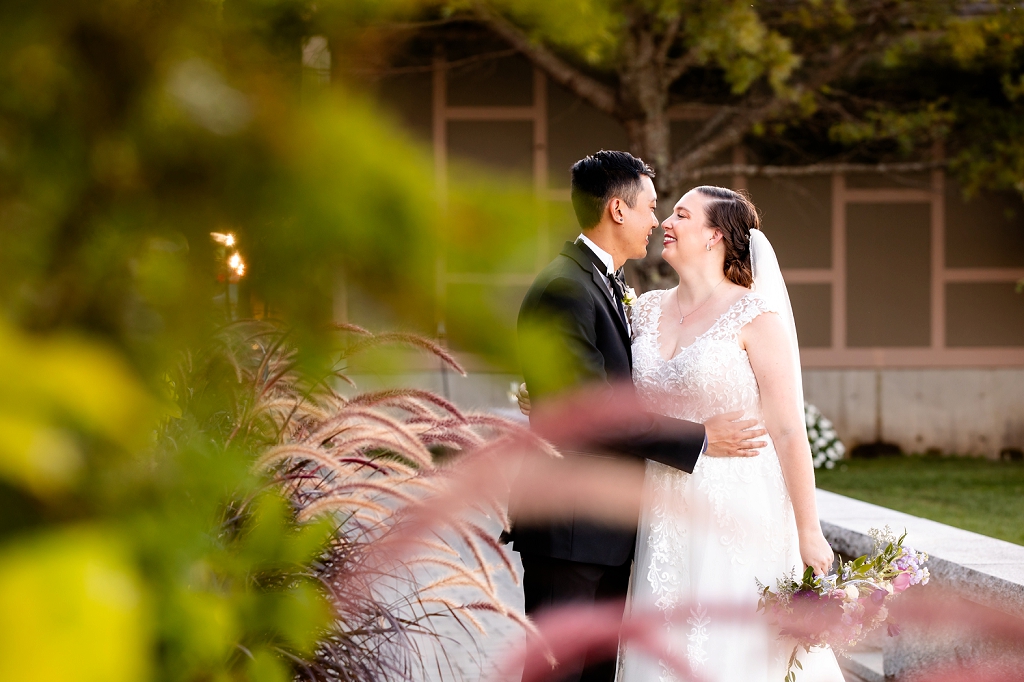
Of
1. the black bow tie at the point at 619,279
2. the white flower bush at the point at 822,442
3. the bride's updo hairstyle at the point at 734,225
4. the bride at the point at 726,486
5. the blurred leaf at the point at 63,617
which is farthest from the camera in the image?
the white flower bush at the point at 822,442

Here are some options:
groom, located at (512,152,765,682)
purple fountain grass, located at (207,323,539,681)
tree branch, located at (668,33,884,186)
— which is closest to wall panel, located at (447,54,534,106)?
tree branch, located at (668,33,884,186)

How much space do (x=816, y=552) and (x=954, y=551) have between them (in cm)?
130

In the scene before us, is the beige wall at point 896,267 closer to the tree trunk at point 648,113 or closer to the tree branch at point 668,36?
the tree trunk at point 648,113

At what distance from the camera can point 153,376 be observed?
0.42 metres

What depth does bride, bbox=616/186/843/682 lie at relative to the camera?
3430 millimetres

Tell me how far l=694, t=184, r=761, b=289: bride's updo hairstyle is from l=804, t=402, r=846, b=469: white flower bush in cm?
911

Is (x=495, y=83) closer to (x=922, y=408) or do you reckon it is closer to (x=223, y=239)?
(x=922, y=408)

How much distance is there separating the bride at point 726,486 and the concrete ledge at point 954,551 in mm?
686

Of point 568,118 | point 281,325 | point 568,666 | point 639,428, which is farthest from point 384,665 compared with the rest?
point 568,118

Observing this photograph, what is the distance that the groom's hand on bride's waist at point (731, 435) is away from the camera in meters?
3.32

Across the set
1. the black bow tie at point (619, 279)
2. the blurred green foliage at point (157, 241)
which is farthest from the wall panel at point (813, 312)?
the blurred green foliage at point (157, 241)

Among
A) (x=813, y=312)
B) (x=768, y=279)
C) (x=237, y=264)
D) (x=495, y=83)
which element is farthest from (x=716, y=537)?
(x=813, y=312)

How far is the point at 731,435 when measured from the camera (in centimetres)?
334

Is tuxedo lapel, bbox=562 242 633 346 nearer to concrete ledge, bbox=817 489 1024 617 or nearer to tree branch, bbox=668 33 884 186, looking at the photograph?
concrete ledge, bbox=817 489 1024 617
